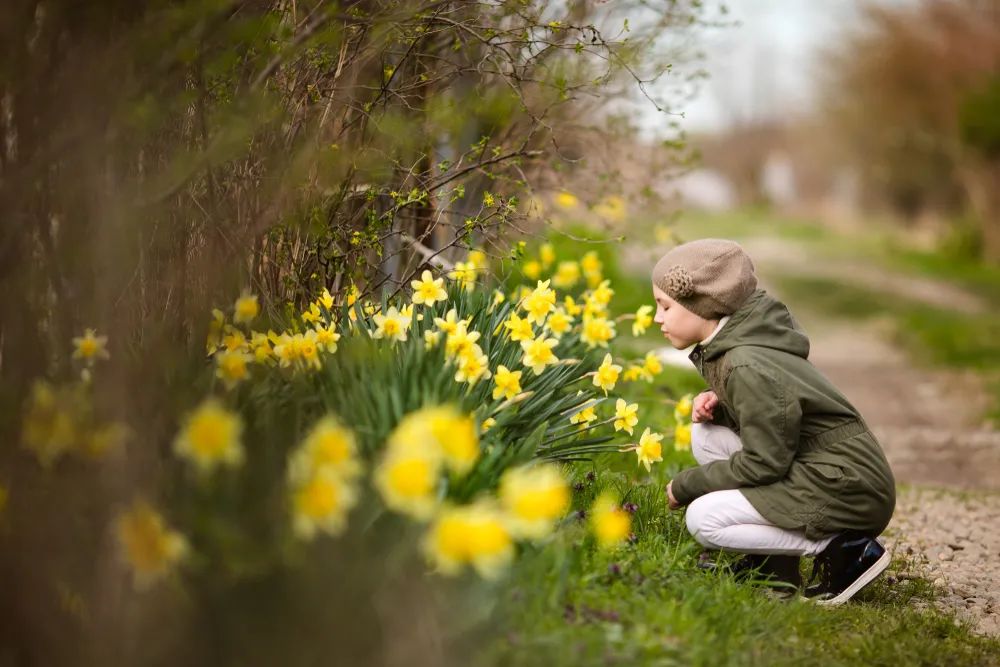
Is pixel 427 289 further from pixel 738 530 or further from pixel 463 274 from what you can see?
pixel 738 530

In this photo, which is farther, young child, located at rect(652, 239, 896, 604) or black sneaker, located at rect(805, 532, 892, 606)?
black sneaker, located at rect(805, 532, 892, 606)

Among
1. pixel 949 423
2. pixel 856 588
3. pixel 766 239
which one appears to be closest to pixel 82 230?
pixel 856 588

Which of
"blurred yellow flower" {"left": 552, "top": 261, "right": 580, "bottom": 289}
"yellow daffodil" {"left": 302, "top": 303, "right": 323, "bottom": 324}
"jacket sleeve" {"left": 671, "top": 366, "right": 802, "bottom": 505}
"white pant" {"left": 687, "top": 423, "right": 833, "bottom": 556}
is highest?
"yellow daffodil" {"left": 302, "top": 303, "right": 323, "bottom": 324}

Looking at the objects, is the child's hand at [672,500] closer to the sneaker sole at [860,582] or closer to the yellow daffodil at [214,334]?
the sneaker sole at [860,582]

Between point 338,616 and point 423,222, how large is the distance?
122 inches

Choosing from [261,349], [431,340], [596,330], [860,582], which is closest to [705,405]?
[596,330]

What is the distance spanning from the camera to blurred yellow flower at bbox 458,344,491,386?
9.54 ft

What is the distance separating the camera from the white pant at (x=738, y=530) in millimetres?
3025

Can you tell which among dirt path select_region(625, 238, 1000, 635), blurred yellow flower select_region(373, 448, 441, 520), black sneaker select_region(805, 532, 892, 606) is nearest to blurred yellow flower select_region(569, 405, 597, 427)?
black sneaker select_region(805, 532, 892, 606)

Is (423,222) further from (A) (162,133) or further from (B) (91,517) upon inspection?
(B) (91,517)

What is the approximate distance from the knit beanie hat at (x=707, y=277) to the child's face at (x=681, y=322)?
16mm

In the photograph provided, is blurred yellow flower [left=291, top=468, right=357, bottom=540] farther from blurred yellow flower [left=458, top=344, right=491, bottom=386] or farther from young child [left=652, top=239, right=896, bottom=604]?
young child [left=652, top=239, right=896, bottom=604]

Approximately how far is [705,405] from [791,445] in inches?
18.3

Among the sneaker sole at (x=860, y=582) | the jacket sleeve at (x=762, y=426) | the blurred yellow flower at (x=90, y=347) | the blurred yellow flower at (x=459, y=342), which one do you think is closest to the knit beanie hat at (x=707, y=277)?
the jacket sleeve at (x=762, y=426)
